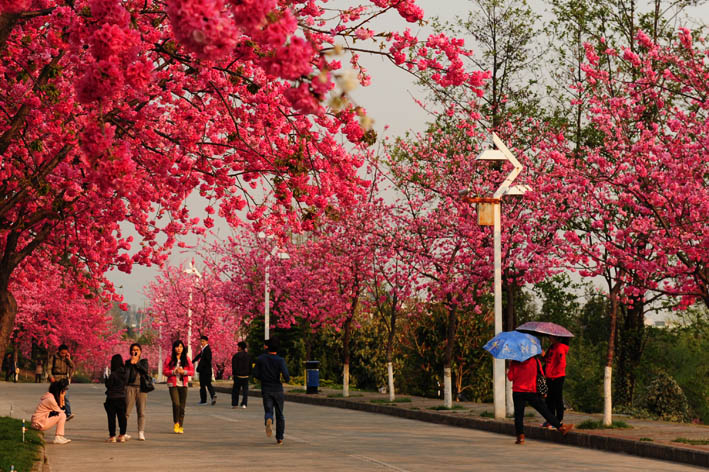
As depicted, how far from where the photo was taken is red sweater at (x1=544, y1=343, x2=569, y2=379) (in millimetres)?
20062

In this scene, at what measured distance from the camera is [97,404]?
3275 centimetres

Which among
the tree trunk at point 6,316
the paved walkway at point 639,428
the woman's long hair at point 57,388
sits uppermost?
the tree trunk at point 6,316

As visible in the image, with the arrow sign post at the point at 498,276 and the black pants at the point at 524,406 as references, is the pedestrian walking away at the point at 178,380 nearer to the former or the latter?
the black pants at the point at 524,406

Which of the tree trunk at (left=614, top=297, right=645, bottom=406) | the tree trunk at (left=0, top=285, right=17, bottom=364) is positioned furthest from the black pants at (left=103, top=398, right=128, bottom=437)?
the tree trunk at (left=614, top=297, right=645, bottom=406)

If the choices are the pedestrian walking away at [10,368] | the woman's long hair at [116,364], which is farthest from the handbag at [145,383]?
the pedestrian walking away at [10,368]

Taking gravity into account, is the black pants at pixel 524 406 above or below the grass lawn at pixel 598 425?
above

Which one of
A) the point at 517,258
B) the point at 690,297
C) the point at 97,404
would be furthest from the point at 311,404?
the point at 690,297

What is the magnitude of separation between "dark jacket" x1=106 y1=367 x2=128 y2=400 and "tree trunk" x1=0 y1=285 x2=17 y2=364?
1.92 m

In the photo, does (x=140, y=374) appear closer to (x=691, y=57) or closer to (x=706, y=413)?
(x=691, y=57)

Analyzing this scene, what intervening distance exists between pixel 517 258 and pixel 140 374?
37.7 feet

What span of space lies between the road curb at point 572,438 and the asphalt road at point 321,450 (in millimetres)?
393

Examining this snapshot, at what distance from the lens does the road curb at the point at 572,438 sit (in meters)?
15.6

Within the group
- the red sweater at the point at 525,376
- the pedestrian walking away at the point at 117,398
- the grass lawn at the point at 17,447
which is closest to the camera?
the grass lawn at the point at 17,447

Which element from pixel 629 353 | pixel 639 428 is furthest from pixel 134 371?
pixel 629 353
